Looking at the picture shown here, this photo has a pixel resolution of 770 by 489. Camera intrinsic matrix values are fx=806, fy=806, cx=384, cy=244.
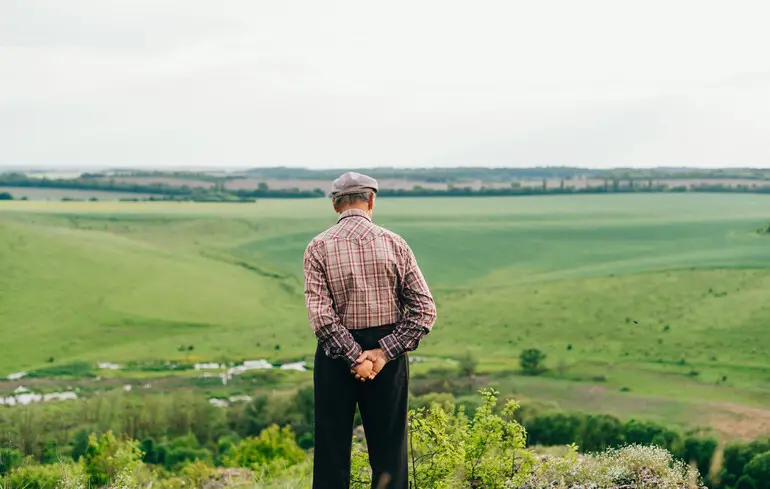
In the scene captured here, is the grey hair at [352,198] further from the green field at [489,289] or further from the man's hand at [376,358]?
the green field at [489,289]

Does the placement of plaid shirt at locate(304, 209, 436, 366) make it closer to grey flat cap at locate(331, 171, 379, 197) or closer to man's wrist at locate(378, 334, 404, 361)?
man's wrist at locate(378, 334, 404, 361)

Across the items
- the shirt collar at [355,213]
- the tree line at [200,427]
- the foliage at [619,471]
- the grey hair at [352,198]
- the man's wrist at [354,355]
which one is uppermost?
the grey hair at [352,198]

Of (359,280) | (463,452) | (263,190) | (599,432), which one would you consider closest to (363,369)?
(359,280)

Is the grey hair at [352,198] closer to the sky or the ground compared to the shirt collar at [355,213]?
closer to the sky

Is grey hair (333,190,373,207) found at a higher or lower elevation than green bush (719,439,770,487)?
higher

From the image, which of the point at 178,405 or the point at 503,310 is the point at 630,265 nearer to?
the point at 503,310

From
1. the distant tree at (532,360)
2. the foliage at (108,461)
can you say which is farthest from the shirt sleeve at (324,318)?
the distant tree at (532,360)

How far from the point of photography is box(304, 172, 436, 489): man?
11.1 feet

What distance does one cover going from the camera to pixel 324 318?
333 cm

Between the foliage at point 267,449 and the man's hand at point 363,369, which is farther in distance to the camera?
the foliage at point 267,449

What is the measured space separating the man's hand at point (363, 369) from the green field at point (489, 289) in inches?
553

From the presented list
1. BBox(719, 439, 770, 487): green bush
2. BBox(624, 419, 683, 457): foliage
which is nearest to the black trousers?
BBox(719, 439, 770, 487): green bush

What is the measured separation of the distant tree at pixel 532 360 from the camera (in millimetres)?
20359

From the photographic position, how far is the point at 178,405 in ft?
66.9
